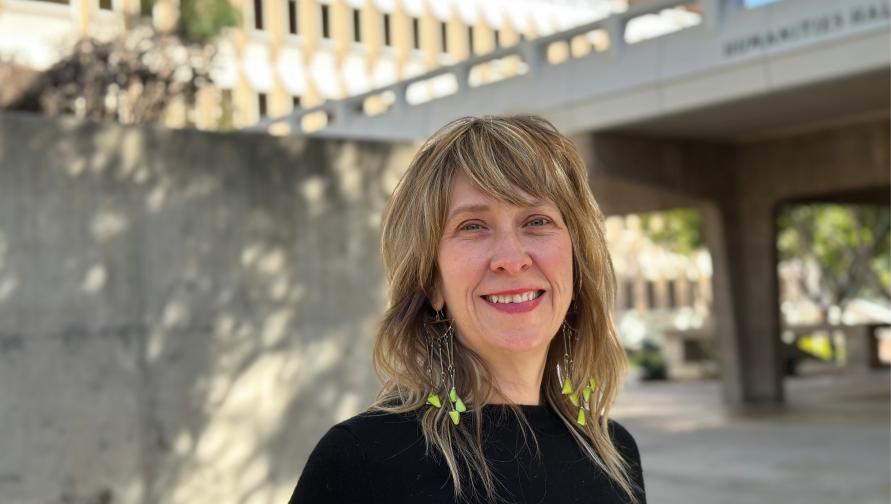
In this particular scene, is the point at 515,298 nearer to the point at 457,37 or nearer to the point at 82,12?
the point at 82,12

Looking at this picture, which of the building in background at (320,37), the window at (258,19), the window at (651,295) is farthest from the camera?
the window at (651,295)

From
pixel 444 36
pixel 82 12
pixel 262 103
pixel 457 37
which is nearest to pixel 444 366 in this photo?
pixel 82 12

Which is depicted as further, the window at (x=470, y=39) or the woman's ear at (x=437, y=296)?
the window at (x=470, y=39)

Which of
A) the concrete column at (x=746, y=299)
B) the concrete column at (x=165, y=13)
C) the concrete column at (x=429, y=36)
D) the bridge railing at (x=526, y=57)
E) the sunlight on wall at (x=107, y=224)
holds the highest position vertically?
the concrete column at (x=429, y=36)

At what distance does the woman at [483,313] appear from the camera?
229cm

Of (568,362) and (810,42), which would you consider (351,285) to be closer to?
(568,362)

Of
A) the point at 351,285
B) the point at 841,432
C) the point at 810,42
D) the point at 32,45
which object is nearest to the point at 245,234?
the point at 351,285

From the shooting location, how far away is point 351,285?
837 cm

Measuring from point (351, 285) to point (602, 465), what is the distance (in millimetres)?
5888

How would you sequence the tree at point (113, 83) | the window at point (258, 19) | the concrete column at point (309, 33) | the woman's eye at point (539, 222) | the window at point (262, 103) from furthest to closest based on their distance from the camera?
the concrete column at point (309, 33) → the window at point (258, 19) → the window at point (262, 103) → the tree at point (113, 83) → the woman's eye at point (539, 222)

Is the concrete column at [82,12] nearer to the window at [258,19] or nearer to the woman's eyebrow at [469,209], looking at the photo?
the window at [258,19]

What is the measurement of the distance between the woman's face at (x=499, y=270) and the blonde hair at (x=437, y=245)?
0.08 feet

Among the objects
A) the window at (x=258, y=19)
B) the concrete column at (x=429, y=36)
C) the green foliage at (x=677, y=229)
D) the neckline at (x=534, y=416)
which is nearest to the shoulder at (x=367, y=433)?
the neckline at (x=534, y=416)

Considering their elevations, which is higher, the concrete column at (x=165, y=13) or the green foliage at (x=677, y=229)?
the concrete column at (x=165, y=13)
